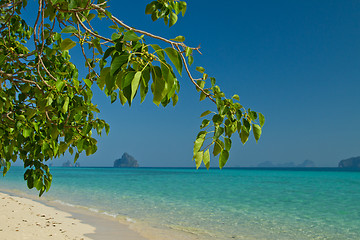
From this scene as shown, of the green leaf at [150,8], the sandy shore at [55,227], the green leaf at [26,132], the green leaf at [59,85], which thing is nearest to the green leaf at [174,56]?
the green leaf at [150,8]

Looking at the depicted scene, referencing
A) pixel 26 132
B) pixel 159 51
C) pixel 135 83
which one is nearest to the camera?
pixel 135 83

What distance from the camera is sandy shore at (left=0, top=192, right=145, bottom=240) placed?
752cm

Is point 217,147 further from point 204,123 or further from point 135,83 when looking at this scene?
point 135,83

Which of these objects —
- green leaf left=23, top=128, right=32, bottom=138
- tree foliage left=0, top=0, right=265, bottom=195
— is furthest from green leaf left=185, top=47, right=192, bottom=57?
green leaf left=23, top=128, right=32, bottom=138

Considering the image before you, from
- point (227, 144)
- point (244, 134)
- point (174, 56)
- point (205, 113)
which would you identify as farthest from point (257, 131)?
point (174, 56)

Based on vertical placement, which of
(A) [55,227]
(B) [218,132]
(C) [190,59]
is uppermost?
(C) [190,59]

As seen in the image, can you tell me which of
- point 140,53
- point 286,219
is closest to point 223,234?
point 286,219

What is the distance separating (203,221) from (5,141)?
9.81 metres

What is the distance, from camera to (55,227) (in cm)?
863

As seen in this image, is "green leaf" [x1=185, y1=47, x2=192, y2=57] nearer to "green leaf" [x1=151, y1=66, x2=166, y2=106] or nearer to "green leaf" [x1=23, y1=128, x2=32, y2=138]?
"green leaf" [x1=151, y1=66, x2=166, y2=106]

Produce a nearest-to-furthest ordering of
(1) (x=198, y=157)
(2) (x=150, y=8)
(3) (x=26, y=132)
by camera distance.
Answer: (1) (x=198, y=157) < (2) (x=150, y=8) < (3) (x=26, y=132)

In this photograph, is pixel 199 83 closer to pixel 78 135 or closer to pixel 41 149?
pixel 78 135

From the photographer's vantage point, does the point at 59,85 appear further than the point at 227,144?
Yes

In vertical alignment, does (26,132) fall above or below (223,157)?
above
